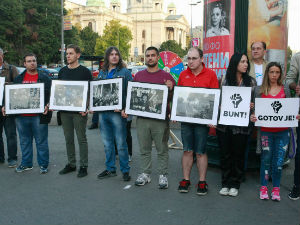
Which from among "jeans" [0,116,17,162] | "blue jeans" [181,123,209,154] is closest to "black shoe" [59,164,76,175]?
"jeans" [0,116,17,162]

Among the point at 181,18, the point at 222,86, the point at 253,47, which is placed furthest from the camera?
the point at 181,18

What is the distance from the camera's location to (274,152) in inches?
181

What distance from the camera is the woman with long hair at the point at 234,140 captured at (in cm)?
470

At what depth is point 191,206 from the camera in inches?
173

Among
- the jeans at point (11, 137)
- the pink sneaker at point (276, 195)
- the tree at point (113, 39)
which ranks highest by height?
the tree at point (113, 39)

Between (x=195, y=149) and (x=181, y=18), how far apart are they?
133 metres

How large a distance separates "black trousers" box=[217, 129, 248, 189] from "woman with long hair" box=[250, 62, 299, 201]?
0.31 m

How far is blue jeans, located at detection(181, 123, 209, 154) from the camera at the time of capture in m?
4.77

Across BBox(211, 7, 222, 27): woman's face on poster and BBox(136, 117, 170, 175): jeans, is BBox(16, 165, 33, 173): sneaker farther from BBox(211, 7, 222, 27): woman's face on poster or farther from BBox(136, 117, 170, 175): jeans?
BBox(211, 7, 222, 27): woman's face on poster

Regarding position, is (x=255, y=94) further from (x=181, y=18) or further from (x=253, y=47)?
(x=181, y=18)

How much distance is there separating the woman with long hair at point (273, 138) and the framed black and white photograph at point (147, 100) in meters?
1.22

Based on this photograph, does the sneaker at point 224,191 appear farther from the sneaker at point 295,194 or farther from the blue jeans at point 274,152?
the sneaker at point 295,194

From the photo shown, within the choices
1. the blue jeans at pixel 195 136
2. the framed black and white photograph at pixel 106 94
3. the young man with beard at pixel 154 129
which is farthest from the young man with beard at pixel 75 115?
the blue jeans at pixel 195 136

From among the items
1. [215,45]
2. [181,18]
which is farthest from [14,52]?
[181,18]
